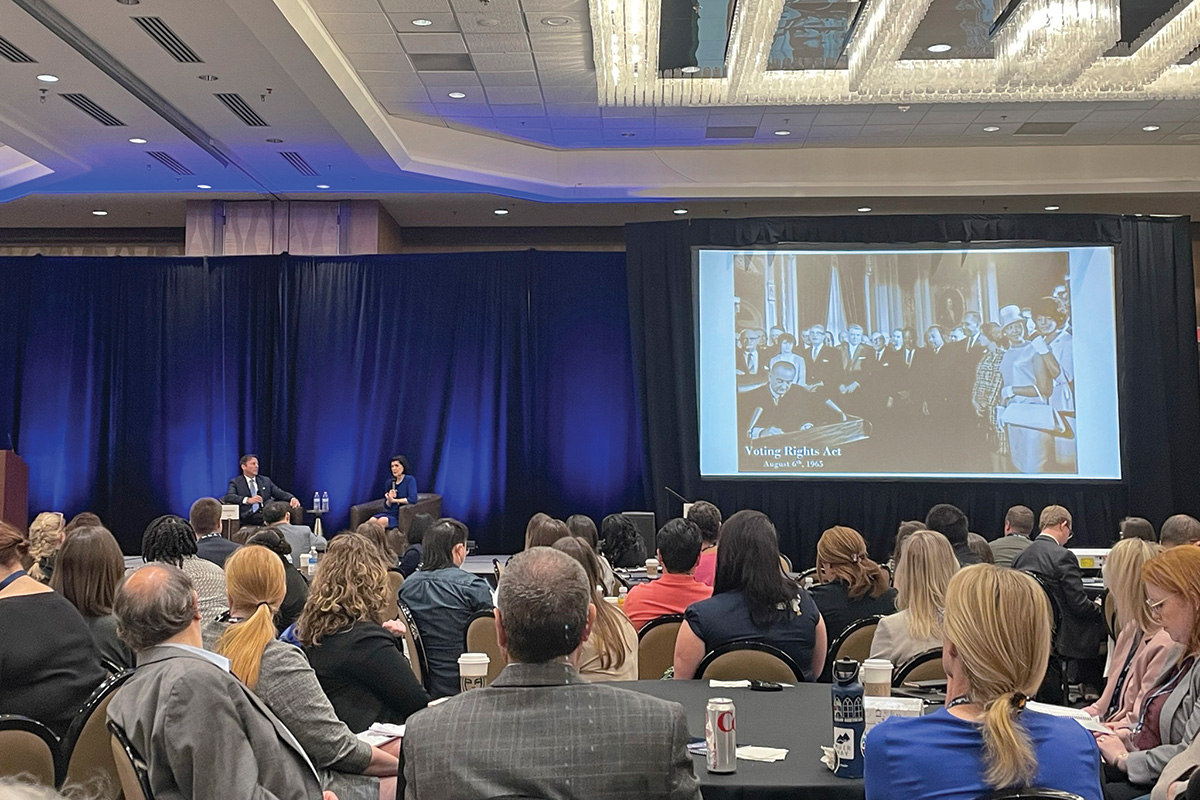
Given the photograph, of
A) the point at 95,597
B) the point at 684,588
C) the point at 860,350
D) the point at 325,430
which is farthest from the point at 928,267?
the point at 95,597

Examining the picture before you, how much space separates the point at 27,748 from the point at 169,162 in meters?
8.92

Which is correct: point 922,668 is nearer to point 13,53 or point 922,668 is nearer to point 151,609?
point 151,609

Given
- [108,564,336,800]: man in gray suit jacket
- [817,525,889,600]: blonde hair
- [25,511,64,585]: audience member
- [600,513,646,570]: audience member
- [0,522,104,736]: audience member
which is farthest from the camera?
[600,513,646,570]: audience member

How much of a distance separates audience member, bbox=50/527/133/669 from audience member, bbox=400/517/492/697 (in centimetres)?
108

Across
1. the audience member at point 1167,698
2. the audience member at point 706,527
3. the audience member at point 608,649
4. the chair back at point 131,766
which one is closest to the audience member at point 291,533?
the audience member at point 706,527

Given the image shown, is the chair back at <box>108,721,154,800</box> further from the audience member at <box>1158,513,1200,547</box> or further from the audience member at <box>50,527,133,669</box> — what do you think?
the audience member at <box>1158,513,1200,547</box>

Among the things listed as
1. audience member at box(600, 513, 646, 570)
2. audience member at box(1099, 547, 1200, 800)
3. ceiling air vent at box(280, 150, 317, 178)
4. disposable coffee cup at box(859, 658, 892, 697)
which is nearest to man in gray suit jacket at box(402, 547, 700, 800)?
disposable coffee cup at box(859, 658, 892, 697)

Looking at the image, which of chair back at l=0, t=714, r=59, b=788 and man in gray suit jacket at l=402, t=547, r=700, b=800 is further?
chair back at l=0, t=714, r=59, b=788

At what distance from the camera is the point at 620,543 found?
6691 millimetres

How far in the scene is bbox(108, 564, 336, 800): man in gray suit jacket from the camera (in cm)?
209

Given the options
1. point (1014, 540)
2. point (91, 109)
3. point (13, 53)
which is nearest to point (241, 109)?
point (91, 109)

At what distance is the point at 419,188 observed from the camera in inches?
459

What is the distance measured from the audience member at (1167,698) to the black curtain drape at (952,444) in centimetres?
779

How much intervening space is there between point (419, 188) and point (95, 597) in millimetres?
8588
